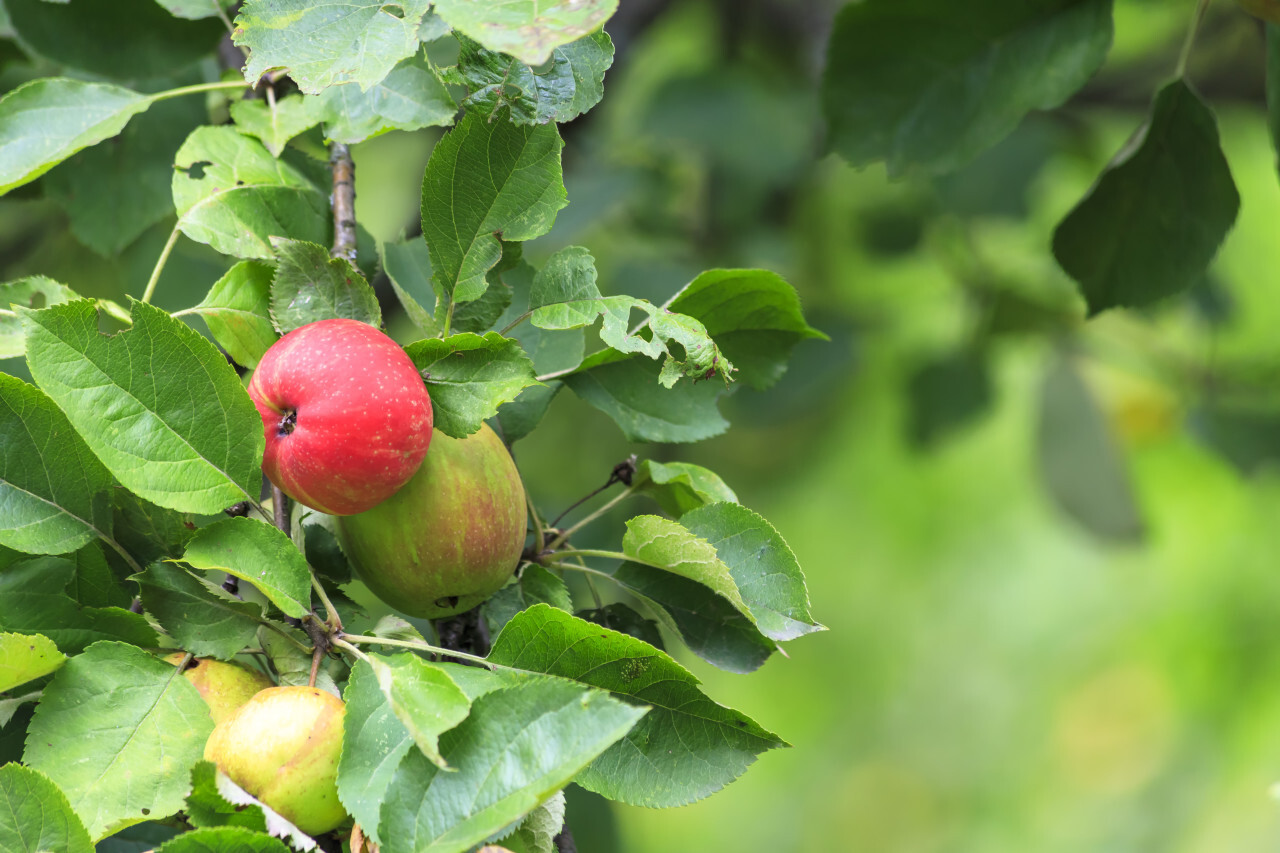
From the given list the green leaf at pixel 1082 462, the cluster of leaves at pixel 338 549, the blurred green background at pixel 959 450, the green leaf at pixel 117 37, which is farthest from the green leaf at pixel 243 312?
the green leaf at pixel 1082 462

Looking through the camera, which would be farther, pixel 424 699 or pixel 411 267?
pixel 411 267

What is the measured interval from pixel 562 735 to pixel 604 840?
51cm

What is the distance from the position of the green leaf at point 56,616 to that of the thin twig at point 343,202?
0.57 ft

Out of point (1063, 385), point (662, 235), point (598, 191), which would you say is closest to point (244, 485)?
point (598, 191)

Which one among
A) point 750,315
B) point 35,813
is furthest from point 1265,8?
point 35,813

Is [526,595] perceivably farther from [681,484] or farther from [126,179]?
[126,179]

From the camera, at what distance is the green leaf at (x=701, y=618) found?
0.43m

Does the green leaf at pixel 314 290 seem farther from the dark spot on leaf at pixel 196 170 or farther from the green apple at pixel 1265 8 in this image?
the green apple at pixel 1265 8

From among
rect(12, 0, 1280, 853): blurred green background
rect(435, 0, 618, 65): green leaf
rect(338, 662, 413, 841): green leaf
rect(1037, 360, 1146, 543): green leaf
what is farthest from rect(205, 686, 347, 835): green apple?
rect(1037, 360, 1146, 543): green leaf

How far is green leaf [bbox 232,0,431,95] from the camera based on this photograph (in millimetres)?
352

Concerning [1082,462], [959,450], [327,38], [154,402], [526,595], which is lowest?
[959,450]

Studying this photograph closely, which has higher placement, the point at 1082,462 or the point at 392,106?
the point at 392,106

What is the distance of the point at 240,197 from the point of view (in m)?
0.44

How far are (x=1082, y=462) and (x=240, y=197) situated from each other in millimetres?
1116
